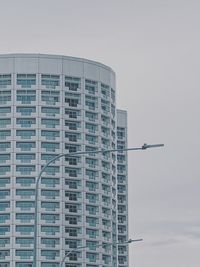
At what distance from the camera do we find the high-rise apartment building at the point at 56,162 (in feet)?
504

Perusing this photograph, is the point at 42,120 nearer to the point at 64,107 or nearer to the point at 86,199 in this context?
the point at 64,107

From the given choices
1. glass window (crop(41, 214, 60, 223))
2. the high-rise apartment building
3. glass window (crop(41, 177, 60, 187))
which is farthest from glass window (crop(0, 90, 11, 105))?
glass window (crop(41, 214, 60, 223))

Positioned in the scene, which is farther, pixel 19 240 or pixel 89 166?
pixel 89 166

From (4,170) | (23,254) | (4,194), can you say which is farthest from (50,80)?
(23,254)

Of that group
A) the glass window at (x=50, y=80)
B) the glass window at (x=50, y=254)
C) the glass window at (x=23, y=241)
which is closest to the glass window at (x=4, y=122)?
the glass window at (x=50, y=80)

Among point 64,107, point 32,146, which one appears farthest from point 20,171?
point 64,107

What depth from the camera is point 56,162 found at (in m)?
157

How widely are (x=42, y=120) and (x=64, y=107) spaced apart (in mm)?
4840

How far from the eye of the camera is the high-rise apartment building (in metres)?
154

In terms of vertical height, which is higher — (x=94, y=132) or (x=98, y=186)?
(x=94, y=132)

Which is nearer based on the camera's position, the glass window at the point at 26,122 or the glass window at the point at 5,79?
the glass window at the point at 26,122

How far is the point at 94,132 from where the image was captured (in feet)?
542

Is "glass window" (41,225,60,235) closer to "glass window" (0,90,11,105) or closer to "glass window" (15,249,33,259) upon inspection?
"glass window" (15,249,33,259)

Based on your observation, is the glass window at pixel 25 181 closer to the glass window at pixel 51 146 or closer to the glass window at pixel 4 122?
the glass window at pixel 51 146
